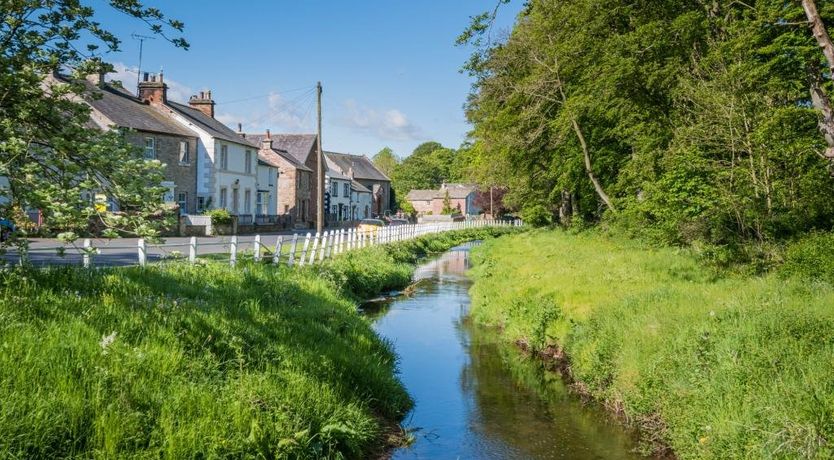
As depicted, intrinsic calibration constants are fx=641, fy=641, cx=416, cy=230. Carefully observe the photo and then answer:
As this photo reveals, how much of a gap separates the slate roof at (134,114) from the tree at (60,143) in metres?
29.3

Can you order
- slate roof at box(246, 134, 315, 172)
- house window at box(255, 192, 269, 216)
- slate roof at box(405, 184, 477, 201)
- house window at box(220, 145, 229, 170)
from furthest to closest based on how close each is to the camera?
slate roof at box(405, 184, 477, 201)
slate roof at box(246, 134, 315, 172)
house window at box(255, 192, 269, 216)
house window at box(220, 145, 229, 170)

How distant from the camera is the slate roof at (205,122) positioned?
45197 millimetres

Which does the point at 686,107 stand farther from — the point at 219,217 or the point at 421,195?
the point at 421,195

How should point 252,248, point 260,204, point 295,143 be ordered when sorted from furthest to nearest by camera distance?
point 295,143
point 260,204
point 252,248

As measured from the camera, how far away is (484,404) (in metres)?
10.4

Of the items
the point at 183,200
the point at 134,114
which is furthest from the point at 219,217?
the point at 134,114

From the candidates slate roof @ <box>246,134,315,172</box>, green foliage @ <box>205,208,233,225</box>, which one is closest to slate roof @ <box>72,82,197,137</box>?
green foliage @ <box>205,208,233,225</box>

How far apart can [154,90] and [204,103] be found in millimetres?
7141

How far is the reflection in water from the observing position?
8406 millimetres

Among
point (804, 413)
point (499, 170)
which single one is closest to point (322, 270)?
point (804, 413)

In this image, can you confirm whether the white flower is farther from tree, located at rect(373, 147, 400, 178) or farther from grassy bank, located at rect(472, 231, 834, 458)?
tree, located at rect(373, 147, 400, 178)

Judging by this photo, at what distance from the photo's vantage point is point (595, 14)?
73.3 ft

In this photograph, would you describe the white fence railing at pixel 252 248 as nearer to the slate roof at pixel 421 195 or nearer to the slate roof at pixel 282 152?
the slate roof at pixel 282 152

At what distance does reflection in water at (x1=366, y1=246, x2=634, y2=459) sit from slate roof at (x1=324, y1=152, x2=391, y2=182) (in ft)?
267
